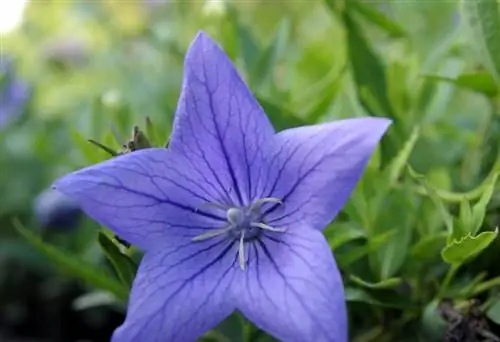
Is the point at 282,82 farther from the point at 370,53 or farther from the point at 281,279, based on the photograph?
the point at 281,279

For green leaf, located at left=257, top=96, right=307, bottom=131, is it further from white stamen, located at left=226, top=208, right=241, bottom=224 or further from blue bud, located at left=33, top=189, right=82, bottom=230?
blue bud, located at left=33, top=189, right=82, bottom=230

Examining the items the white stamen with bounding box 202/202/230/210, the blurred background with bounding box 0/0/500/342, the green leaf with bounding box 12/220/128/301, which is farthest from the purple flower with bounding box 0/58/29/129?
the white stamen with bounding box 202/202/230/210

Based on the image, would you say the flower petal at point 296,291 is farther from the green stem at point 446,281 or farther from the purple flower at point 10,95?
the purple flower at point 10,95

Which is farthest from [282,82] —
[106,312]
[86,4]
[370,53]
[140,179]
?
[86,4]

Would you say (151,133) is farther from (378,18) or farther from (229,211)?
(378,18)

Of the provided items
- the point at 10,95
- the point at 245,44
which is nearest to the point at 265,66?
the point at 245,44
